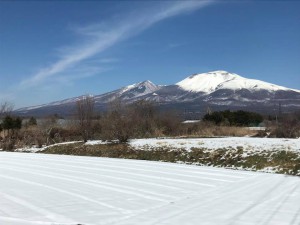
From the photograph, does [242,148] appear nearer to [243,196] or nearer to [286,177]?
[286,177]

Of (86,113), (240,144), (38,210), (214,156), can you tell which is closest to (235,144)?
(240,144)

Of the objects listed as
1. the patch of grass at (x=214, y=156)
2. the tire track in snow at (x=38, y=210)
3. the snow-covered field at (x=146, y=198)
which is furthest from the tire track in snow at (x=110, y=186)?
the patch of grass at (x=214, y=156)

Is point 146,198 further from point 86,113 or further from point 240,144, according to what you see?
point 86,113

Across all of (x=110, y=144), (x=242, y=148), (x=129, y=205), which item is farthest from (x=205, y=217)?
(x=110, y=144)

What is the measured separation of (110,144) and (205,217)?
17.9 metres

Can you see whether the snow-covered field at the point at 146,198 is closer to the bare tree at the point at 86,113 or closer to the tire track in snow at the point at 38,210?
the tire track in snow at the point at 38,210

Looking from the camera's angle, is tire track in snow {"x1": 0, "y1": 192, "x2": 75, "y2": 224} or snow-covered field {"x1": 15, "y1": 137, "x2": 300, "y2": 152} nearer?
tire track in snow {"x1": 0, "y1": 192, "x2": 75, "y2": 224}

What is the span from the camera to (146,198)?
8.56 m

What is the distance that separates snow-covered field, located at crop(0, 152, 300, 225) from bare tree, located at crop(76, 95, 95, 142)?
56.8 ft

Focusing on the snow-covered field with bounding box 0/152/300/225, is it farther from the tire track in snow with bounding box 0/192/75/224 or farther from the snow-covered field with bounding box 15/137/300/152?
the snow-covered field with bounding box 15/137/300/152

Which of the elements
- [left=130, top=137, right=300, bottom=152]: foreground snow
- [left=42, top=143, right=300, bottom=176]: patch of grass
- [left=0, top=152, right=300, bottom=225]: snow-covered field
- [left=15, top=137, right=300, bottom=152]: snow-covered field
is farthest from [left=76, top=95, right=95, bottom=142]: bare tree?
[left=0, top=152, right=300, bottom=225]: snow-covered field

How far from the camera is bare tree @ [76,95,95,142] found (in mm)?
30578

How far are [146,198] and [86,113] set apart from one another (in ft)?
76.9

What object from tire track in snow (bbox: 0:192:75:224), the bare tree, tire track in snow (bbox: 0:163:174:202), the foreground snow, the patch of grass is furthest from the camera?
the bare tree
